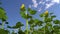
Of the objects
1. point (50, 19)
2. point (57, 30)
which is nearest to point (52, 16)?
point (50, 19)

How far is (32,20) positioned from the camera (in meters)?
11.1

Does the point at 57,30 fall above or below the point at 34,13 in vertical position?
below

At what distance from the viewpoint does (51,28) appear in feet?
38.3

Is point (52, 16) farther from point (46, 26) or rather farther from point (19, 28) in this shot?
point (19, 28)

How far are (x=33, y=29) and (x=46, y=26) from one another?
0.94 m

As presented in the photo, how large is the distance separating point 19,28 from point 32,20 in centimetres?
105

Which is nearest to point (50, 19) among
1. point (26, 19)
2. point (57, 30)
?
point (57, 30)

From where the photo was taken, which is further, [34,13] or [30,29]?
[30,29]

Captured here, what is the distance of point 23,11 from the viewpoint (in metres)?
10.4

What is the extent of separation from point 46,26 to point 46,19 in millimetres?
582

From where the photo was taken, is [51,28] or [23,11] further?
[51,28]

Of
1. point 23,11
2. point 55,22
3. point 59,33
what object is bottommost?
point 59,33

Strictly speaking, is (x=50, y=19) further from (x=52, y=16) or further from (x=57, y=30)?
(x=57, y=30)

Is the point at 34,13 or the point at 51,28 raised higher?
the point at 34,13
